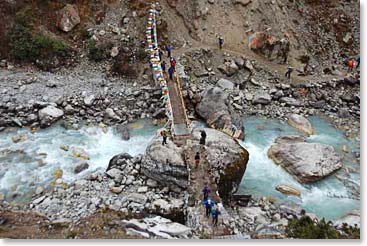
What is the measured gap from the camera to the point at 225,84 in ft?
92.4

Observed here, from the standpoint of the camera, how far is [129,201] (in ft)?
58.4

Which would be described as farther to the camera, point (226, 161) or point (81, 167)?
point (81, 167)

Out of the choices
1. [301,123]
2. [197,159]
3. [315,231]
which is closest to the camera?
[315,231]

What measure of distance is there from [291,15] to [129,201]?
24.1 metres

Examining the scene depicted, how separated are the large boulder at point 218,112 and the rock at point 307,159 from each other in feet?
9.68

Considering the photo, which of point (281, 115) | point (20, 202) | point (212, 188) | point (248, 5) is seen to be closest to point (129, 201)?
point (212, 188)

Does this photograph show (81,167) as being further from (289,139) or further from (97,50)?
(289,139)

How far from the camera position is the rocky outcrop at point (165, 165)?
59.1ft

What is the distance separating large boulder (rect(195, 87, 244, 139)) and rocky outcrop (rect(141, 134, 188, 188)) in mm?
5381

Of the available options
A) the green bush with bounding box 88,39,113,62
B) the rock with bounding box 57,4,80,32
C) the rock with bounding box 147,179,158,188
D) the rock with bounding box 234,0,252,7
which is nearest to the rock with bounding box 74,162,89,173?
the rock with bounding box 147,179,158,188

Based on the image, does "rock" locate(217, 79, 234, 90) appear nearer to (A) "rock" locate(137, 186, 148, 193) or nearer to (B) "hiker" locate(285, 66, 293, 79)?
(B) "hiker" locate(285, 66, 293, 79)

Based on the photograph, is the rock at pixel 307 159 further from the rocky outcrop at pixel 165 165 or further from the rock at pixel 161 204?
the rock at pixel 161 204

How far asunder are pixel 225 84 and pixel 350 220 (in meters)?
14.2

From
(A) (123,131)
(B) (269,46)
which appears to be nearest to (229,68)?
(B) (269,46)
